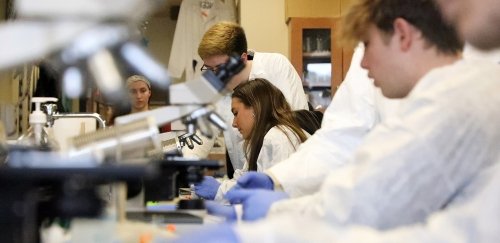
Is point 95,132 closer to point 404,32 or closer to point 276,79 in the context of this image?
point 404,32

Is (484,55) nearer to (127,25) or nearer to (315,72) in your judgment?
(127,25)

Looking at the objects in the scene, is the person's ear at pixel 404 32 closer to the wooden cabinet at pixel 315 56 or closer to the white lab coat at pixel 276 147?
the white lab coat at pixel 276 147

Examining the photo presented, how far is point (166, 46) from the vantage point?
280cm

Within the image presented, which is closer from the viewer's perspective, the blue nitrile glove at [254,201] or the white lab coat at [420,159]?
the white lab coat at [420,159]

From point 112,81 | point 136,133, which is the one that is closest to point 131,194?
point 136,133

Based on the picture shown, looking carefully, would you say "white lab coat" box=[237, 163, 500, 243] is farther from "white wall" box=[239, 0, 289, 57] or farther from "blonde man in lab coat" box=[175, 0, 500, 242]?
"white wall" box=[239, 0, 289, 57]

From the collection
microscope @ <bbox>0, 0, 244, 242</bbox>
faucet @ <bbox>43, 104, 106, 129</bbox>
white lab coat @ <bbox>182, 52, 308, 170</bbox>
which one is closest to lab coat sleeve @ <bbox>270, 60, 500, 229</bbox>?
microscope @ <bbox>0, 0, 244, 242</bbox>

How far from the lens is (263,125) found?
2434mm

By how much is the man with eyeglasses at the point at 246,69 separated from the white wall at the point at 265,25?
1.12 m

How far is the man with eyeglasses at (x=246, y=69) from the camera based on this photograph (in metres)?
2.46

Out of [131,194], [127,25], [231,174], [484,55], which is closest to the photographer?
[131,194]

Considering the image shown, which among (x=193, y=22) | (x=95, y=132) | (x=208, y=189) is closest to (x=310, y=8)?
(x=193, y=22)

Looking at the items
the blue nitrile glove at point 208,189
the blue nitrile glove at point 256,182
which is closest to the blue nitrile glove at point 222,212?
the blue nitrile glove at point 256,182

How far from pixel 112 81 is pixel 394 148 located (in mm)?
899
